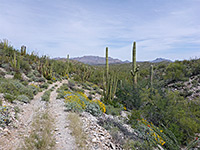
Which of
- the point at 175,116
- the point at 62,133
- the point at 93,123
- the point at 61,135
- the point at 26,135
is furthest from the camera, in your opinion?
the point at 175,116

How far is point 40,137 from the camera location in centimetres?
428

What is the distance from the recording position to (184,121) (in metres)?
7.21

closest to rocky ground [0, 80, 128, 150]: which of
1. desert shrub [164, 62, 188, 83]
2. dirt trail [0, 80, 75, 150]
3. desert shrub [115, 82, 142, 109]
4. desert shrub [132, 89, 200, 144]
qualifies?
dirt trail [0, 80, 75, 150]

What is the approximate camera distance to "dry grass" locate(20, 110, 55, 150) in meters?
3.76

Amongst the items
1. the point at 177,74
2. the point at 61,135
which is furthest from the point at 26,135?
the point at 177,74

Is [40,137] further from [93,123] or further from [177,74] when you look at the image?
[177,74]

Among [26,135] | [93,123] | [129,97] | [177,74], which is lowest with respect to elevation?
[129,97]

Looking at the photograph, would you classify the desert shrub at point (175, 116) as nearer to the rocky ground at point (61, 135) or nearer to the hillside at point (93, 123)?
the hillside at point (93, 123)

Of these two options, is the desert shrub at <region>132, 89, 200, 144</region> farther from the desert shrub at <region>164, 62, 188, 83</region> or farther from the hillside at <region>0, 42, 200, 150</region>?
the desert shrub at <region>164, 62, 188, 83</region>

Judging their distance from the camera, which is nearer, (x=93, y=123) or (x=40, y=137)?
(x=40, y=137)

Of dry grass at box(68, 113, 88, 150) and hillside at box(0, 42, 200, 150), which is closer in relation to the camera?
dry grass at box(68, 113, 88, 150)

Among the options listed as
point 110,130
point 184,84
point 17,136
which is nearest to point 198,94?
point 184,84

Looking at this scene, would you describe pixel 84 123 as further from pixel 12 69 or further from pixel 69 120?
pixel 12 69

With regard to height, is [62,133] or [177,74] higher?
[177,74]
